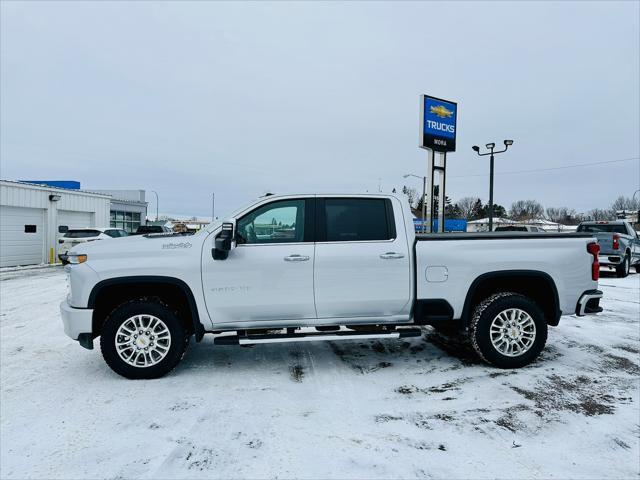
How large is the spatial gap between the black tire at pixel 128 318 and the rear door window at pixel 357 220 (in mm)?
1866

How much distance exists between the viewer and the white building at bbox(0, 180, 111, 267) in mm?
18141

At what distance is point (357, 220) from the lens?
15.5 feet

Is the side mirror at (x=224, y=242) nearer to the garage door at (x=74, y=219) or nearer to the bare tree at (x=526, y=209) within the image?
the garage door at (x=74, y=219)

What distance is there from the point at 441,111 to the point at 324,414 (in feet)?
66.3

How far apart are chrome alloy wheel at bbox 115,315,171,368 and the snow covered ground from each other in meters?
0.26

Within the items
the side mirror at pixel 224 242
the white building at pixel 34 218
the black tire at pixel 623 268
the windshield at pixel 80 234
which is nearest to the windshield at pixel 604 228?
the black tire at pixel 623 268

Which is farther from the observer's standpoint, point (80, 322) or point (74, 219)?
point (74, 219)

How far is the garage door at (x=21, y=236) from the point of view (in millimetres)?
18072

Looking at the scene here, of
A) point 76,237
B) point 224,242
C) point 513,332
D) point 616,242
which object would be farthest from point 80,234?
point 616,242

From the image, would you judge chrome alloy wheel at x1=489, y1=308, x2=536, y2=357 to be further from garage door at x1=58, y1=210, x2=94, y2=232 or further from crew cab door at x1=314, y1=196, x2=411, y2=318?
garage door at x1=58, y1=210, x2=94, y2=232

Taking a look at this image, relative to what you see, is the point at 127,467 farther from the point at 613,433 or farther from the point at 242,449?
the point at 613,433

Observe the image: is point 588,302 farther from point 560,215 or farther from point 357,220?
point 560,215

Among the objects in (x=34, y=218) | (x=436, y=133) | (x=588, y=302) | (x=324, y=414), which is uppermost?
(x=436, y=133)

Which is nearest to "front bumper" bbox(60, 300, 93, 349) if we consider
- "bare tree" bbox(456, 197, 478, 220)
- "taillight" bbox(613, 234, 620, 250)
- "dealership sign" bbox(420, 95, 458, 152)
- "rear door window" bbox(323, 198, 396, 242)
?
"rear door window" bbox(323, 198, 396, 242)
